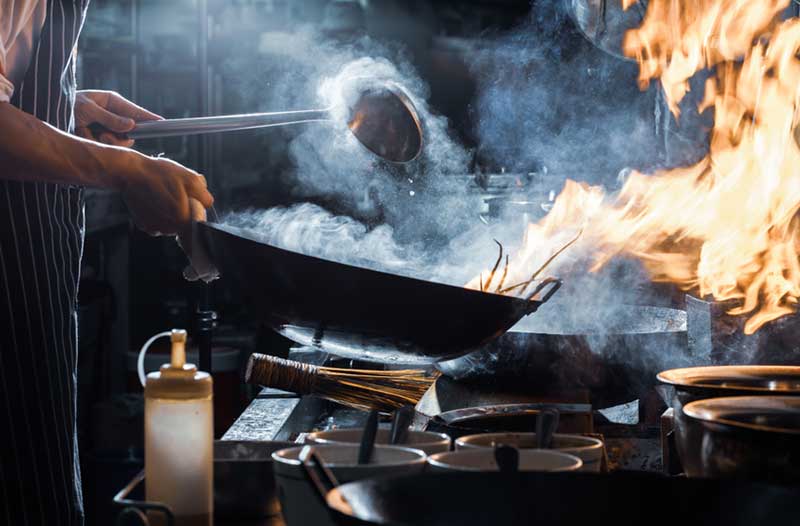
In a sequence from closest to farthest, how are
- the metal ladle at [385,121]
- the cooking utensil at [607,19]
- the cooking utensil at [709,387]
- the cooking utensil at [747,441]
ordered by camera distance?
the cooking utensil at [747,441] → the cooking utensil at [709,387] → the metal ladle at [385,121] → the cooking utensil at [607,19]

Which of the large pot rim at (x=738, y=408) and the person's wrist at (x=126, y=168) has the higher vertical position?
the person's wrist at (x=126, y=168)

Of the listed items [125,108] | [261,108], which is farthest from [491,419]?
[261,108]

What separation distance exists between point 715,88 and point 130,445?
131 inches

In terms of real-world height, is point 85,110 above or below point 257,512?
above

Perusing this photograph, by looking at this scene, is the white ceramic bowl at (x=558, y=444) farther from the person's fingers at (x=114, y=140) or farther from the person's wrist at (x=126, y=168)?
the person's fingers at (x=114, y=140)

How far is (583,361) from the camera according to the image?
2.22 metres

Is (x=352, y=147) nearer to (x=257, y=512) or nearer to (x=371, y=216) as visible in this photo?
(x=371, y=216)

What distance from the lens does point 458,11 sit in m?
8.67

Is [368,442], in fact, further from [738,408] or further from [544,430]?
[738,408]

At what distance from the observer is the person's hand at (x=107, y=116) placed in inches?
84.7

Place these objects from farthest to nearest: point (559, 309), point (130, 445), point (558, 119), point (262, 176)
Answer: point (262, 176) < point (558, 119) < point (130, 445) < point (559, 309)

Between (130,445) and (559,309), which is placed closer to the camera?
(559,309)

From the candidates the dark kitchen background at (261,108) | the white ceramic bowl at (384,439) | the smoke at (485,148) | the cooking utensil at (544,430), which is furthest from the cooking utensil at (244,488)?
the dark kitchen background at (261,108)

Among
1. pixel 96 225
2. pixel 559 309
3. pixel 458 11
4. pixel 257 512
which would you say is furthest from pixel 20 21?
pixel 458 11
